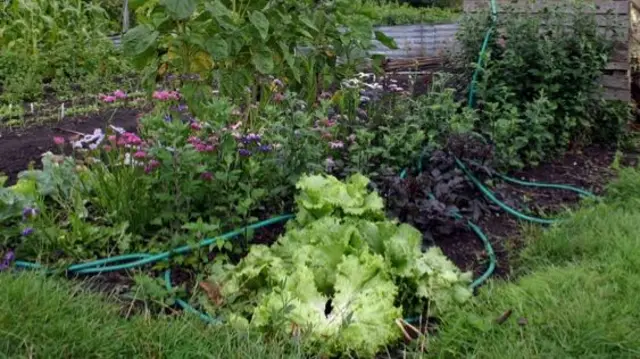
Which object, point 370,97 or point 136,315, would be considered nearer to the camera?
point 136,315

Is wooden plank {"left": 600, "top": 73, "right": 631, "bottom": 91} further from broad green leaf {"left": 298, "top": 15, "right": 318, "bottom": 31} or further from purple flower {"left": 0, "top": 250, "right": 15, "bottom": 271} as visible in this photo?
purple flower {"left": 0, "top": 250, "right": 15, "bottom": 271}

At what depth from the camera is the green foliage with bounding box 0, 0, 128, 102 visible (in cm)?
723

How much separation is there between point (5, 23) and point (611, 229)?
7059mm

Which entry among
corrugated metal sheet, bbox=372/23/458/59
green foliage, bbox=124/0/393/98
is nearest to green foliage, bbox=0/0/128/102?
green foliage, bbox=124/0/393/98

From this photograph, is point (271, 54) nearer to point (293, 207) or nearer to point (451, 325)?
point (293, 207)

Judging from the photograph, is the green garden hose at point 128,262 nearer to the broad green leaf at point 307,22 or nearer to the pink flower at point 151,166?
the pink flower at point 151,166

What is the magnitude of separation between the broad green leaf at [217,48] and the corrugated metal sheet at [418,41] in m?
4.15

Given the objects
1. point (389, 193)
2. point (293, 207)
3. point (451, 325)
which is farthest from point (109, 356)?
point (389, 193)

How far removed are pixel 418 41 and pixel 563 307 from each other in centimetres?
619

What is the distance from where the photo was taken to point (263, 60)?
4.41 m

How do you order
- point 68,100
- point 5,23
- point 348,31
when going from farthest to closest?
point 5,23 → point 68,100 → point 348,31

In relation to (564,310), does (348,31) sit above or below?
above

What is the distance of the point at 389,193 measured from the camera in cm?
382

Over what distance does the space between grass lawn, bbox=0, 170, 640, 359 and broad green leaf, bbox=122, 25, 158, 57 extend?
169 cm
